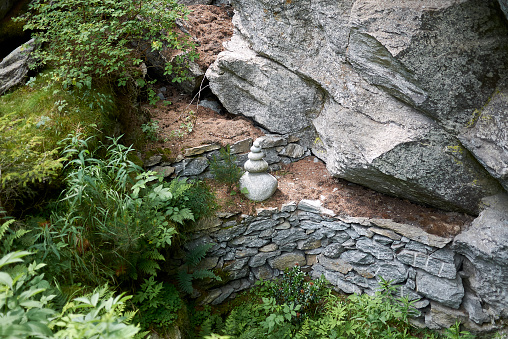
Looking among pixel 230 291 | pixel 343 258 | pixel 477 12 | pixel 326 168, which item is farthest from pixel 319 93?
pixel 230 291

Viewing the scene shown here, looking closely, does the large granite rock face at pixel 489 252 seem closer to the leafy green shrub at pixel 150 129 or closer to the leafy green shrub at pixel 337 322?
the leafy green shrub at pixel 337 322

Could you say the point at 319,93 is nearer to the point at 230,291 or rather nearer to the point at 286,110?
the point at 286,110

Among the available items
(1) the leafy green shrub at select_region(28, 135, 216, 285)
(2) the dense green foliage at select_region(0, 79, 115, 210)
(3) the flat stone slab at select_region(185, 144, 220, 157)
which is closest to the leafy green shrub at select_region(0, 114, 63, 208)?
(2) the dense green foliage at select_region(0, 79, 115, 210)

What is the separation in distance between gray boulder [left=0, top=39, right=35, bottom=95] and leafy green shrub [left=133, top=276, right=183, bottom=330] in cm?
324

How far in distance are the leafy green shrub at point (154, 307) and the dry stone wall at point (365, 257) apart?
0.86 meters

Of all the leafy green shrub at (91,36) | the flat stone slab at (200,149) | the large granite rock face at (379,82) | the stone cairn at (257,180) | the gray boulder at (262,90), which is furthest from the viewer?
the gray boulder at (262,90)

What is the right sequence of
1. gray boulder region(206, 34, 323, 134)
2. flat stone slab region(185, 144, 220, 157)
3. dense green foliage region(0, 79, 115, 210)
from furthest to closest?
1. gray boulder region(206, 34, 323, 134)
2. flat stone slab region(185, 144, 220, 157)
3. dense green foliage region(0, 79, 115, 210)

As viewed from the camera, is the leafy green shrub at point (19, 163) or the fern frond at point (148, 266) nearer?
the leafy green shrub at point (19, 163)

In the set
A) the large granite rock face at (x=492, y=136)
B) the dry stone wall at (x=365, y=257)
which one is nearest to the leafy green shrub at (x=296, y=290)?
the dry stone wall at (x=365, y=257)

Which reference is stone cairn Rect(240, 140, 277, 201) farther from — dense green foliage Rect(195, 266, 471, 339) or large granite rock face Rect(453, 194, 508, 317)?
large granite rock face Rect(453, 194, 508, 317)

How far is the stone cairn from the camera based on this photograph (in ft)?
14.7

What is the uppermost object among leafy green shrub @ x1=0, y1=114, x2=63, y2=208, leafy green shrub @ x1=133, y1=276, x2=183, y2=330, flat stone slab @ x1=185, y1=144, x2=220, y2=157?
leafy green shrub @ x1=0, y1=114, x2=63, y2=208

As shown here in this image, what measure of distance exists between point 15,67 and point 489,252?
20.1 feet

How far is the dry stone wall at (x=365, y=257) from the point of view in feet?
12.4
